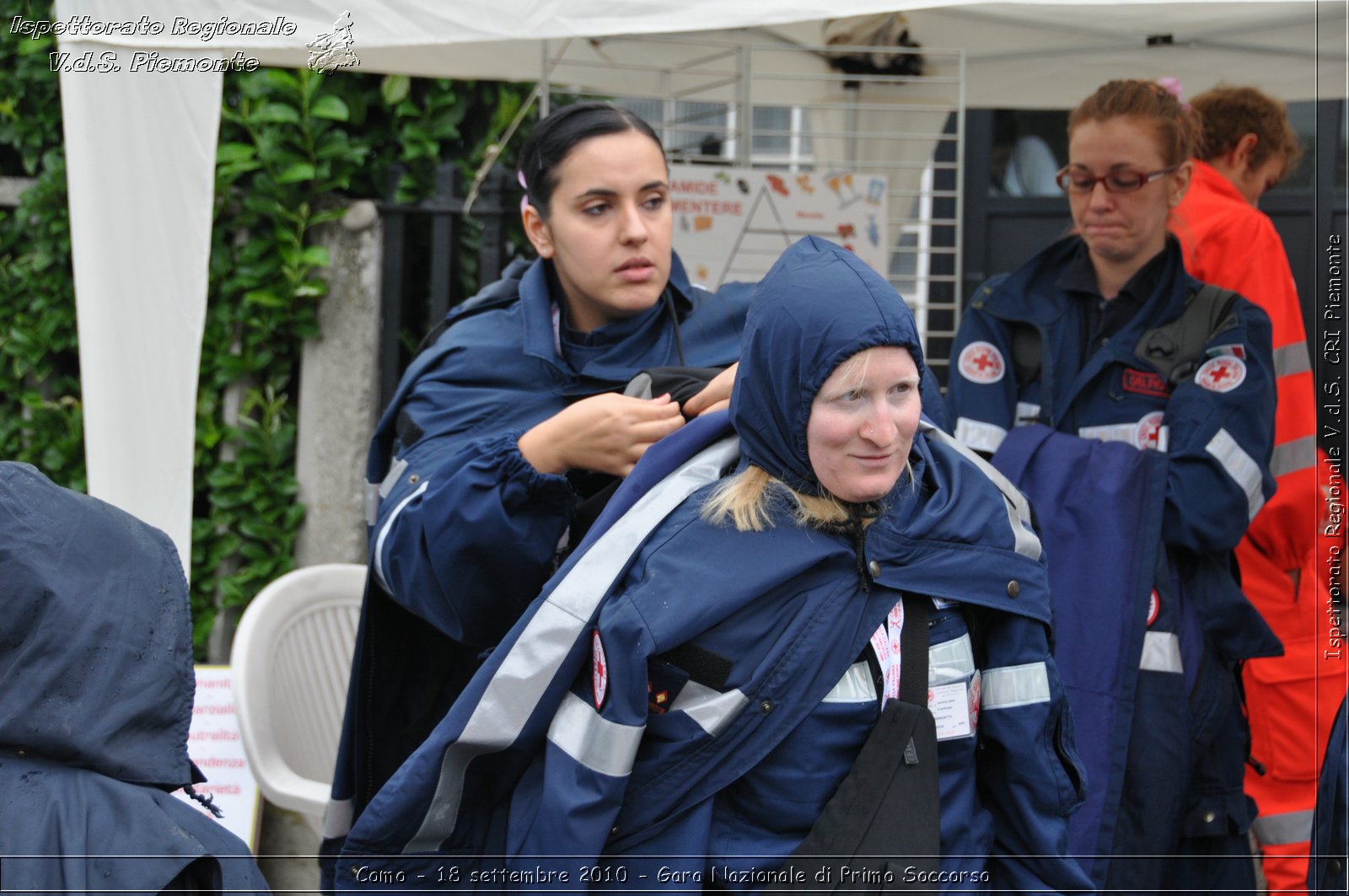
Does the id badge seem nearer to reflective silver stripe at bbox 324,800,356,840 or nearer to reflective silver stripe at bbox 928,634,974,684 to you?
reflective silver stripe at bbox 928,634,974,684

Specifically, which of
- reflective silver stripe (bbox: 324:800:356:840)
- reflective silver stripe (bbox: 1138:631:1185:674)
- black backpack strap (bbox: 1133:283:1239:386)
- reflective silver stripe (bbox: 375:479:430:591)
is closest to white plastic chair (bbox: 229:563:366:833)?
reflective silver stripe (bbox: 324:800:356:840)

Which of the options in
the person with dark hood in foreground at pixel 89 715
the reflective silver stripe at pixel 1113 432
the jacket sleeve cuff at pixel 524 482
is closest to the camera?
the person with dark hood in foreground at pixel 89 715

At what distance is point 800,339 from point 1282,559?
196 cm

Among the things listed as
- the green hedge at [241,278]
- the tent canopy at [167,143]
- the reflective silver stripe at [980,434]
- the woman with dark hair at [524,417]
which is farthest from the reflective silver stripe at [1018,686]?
the green hedge at [241,278]

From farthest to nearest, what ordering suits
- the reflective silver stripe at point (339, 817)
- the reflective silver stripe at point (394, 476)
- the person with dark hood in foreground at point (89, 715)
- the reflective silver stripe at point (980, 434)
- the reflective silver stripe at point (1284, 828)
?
the reflective silver stripe at point (1284, 828) < the reflective silver stripe at point (980, 434) < the reflective silver stripe at point (339, 817) < the reflective silver stripe at point (394, 476) < the person with dark hood in foreground at point (89, 715)

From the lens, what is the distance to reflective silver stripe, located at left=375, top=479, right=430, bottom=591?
94.3 inches

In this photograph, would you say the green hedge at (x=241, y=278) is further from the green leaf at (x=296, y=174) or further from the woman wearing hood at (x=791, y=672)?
the woman wearing hood at (x=791, y=672)

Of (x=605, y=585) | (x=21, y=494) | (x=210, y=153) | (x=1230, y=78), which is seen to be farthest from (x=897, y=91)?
(x=21, y=494)

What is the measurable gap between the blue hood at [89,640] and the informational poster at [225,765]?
6.59ft

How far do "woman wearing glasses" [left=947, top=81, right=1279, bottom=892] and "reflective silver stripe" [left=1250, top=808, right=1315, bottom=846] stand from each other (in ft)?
1.33

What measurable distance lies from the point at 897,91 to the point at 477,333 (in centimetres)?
227

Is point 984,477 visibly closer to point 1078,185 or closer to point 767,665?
point 767,665

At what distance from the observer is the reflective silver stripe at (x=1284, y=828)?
3.24m

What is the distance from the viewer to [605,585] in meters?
1.87
